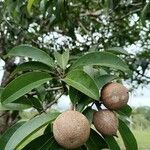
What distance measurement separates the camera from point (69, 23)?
3178 millimetres

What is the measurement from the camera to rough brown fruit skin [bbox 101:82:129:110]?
1.07 meters

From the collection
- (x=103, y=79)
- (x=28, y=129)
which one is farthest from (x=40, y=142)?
(x=103, y=79)

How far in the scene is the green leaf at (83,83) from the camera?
1.04 metres

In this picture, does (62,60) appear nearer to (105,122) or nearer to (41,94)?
(41,94)

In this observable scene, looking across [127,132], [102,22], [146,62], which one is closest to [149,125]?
[102,22]

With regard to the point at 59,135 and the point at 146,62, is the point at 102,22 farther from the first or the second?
the point at 59,135

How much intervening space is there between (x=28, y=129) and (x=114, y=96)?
212mm

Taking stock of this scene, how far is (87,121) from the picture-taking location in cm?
101

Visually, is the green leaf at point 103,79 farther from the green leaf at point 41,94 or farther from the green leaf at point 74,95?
the green leaf at point 41,94

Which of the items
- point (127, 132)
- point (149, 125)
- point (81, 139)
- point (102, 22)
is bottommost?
point (149, 125)

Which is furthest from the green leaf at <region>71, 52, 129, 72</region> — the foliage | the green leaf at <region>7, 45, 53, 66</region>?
the green leaf at <region>7, 45, 53, 66</region>

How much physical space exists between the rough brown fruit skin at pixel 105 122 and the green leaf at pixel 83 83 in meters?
0.05

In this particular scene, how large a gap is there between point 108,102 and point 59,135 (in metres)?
0.15

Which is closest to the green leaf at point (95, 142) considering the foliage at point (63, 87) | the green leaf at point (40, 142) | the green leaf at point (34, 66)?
the foliage at point (63, 87)
